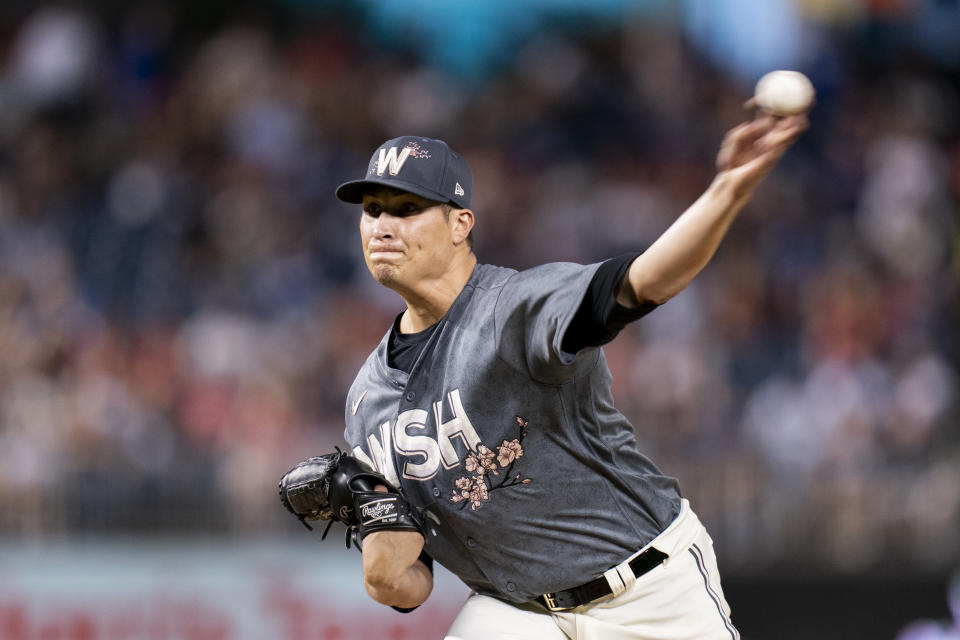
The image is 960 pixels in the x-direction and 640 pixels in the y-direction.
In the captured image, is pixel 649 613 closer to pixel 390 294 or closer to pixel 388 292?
pixel 390 294

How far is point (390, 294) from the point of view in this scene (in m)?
9.85

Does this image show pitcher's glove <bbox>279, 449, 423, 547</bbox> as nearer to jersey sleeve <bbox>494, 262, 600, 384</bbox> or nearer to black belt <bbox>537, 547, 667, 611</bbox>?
black belt <bbox>537, 547, 667, 611</bbox>

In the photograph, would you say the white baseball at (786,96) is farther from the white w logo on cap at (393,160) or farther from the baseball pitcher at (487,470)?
the white w logo on cap at (393,160)

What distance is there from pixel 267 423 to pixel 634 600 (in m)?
5.05

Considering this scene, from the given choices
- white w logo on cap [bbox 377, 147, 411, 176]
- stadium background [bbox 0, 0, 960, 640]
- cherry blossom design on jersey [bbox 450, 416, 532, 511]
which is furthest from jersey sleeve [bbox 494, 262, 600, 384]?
stadium background [bbox 0, 0, 960, 640]

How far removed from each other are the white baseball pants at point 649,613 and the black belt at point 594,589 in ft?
0.06

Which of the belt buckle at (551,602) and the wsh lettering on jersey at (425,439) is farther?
the belt buckle at (551,602)

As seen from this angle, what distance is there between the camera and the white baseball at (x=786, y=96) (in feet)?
9.66

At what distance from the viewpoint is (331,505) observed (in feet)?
13.2

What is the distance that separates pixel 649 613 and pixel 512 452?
68 centimetres

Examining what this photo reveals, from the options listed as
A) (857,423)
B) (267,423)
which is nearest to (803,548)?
(857,423)

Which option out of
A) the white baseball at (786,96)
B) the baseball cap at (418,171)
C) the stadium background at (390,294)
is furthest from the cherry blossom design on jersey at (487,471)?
the stadium background at (390,294)

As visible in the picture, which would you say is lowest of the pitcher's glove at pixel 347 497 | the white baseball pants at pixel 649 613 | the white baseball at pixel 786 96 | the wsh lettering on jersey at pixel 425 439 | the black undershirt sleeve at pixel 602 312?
the white baseball pants at pixel 649 613

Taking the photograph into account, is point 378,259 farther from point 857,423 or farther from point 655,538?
point 857,423
